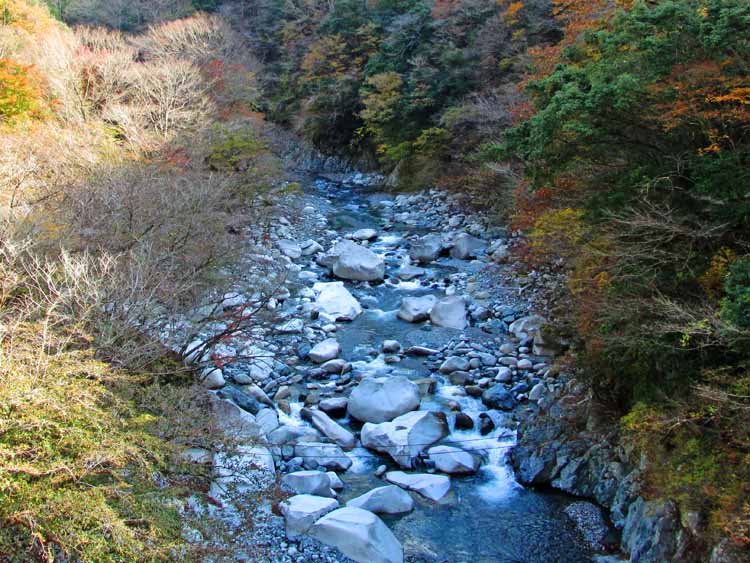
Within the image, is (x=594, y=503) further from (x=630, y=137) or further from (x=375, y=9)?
(x=375, y=9)

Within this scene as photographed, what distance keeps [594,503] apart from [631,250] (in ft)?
11.4

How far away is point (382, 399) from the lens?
34.1ft

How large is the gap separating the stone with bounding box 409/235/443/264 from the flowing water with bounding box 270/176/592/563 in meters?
4.35

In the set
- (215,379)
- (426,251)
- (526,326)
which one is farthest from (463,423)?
(426,251)

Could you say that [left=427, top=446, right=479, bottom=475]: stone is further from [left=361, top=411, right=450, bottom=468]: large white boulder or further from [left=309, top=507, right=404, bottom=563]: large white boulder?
[left=309, top=507, right=404, bottom=563]: large white boulder

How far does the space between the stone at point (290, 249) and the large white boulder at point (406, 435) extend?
29.4 feet

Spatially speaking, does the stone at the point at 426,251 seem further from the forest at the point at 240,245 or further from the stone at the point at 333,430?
the stone at the point at 333,430

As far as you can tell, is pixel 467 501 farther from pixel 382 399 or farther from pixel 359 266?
pixel 359 266

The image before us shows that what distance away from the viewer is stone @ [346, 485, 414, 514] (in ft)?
27.1

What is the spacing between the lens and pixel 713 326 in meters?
7.12

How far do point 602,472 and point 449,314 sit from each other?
5.84 meters

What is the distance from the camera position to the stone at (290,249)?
1811cm

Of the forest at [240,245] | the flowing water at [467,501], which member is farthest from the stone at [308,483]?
the forest at [240,245]

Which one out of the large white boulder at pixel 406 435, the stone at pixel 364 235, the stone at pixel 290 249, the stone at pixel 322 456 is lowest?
the stone at pixel 364 235
